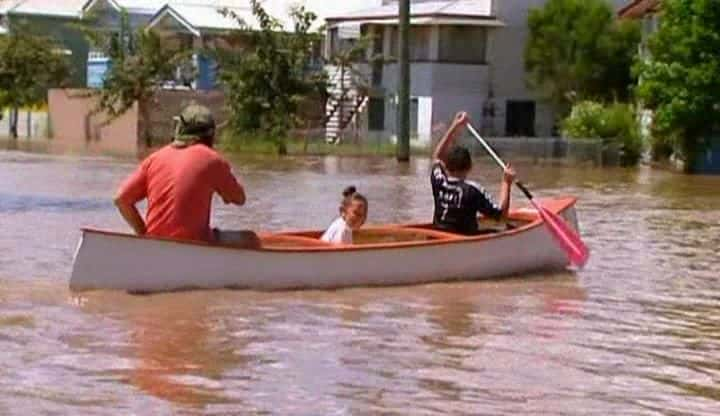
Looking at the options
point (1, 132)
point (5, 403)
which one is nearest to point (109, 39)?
point (1, 132)

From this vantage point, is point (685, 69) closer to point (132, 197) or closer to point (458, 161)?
point (458, 161)

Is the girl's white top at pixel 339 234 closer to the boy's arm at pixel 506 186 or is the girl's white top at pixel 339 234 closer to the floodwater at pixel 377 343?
the floodwater at pixel 377 343

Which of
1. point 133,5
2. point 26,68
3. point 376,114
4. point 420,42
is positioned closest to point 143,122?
point 376,114

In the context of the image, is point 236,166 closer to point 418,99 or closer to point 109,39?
point 418,99

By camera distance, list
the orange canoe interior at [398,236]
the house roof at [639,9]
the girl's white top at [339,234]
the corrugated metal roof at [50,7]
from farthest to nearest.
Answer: the corrugated metal roof at [50,7]
the house roof at [639,9]
the girl's white top at [339,234]
the orange canoe interior at [398,236]

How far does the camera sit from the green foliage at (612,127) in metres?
45.1

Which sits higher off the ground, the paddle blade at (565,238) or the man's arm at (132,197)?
the man's arm at (132,197)

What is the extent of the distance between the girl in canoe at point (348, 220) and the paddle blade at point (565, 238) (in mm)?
2088

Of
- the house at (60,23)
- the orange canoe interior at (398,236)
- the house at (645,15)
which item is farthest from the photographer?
the house at (60,23)

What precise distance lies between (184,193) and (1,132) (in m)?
54.7

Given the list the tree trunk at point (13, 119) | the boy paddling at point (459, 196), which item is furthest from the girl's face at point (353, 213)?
the tree trunk at point (13, 119)

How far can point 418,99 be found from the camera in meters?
54.8

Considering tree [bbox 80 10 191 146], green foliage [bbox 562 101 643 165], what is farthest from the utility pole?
tree [bbox 80 10 191 146]

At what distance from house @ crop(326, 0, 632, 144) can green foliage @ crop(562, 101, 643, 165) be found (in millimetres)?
8251
